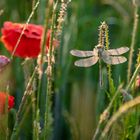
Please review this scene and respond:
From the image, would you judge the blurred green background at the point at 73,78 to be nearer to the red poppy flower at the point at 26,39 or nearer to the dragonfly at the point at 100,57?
the red poppy flower at the point at 26,39

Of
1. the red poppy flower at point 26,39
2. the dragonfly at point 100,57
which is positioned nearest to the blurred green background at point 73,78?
the red poppy flower at point 26,39

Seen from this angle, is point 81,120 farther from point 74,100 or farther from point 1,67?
point 1,67

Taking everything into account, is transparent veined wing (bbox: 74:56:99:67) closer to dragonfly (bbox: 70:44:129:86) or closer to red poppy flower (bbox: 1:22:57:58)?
dragonfly (bbox: 70:44:129:86)

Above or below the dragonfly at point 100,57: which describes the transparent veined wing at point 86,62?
below

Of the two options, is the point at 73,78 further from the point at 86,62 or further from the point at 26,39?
the point at 86,62

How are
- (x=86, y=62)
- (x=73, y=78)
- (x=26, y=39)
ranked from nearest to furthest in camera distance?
(x=86, y=62), (x=26, y=39), (x=73, y=78)

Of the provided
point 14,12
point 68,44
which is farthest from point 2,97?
point 14,12

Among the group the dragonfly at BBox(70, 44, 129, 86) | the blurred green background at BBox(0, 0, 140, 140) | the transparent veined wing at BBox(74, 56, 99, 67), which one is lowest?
the blurred green background at BBox(0, 0, 140, 140)

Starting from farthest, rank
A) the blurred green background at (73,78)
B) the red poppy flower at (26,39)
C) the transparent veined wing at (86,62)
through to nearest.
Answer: the blurred green background at (73,78), the red poppy flower at (26,39), the transparent veined wing at (86,62)

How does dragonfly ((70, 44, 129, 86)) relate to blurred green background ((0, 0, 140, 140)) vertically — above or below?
above

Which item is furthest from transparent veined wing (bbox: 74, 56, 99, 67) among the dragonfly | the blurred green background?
the blurred green background

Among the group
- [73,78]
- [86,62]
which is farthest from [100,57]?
[73,78]
